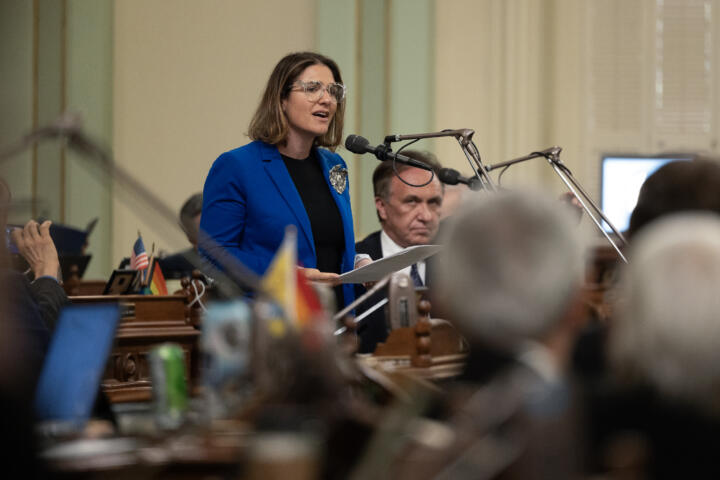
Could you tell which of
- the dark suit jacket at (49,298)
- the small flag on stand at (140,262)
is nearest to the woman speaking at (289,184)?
the dark suit jacket at (49,298)

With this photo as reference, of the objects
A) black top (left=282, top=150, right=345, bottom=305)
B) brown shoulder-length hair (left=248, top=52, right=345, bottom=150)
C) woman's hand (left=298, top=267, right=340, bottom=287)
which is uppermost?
brown shoulder-length hair (left=248, top=52, right=345, bottom=150)

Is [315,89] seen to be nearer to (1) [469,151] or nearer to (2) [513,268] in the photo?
(1) [469,151]

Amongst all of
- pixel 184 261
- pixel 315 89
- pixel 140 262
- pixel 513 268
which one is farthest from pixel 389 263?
pixel 184 261

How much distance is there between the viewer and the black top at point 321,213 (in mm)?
3432

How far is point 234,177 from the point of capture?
3.38 meters

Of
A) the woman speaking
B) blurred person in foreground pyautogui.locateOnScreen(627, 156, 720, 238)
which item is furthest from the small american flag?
blurred person in foreground pyautogui.locateOnScreen(627, 156, 720, 238)

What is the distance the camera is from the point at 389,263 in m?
2.89

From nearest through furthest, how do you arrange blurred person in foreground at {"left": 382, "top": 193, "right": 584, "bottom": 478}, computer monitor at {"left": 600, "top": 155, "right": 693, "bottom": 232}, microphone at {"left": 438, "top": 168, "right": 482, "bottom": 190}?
blurred person in foreground at {"left": 382, "top": 193, "right": 584, "bottom": 478} → microphone at {"left": 438, "top": 168, "right": 482, "bottom": 190} → computer monitor at {"left": 600, "top": 155, "right": 693, "bottom": 232}

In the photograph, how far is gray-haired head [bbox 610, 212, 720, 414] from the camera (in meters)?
1.37

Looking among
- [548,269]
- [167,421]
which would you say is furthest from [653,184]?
[167,421]

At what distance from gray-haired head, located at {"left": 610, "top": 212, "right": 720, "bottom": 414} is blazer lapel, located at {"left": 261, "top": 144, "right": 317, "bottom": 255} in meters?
2.04

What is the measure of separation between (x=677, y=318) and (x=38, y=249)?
2.57 metres

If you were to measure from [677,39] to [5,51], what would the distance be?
509 centimetres

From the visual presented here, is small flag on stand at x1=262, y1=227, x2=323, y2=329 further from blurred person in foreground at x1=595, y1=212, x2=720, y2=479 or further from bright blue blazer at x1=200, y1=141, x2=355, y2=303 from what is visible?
bright blue blazer at x1=200, y1=141, x2=355, y2=303
